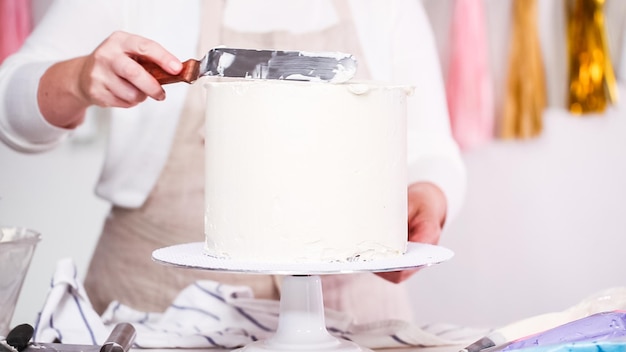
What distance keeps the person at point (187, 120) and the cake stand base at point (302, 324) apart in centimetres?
55

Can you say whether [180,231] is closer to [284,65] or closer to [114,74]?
[114,74]

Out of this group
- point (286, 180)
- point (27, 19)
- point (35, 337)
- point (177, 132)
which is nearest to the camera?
point (286, 180)

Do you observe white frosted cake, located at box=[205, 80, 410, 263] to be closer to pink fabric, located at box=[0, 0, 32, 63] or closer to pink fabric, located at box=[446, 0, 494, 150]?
pink fabric, located at box=[0, 0, 32, 63]

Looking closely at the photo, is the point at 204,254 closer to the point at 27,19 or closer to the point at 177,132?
the point at 177,132

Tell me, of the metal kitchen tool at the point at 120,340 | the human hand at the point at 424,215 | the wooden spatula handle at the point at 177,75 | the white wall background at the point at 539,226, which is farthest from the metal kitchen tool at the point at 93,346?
the white wall background at the point at 539,226

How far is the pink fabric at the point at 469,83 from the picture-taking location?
2010mm

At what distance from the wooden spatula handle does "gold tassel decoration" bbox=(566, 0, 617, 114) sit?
128cm

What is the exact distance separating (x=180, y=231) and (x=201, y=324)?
415 millimetres

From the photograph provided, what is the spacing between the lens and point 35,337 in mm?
1018

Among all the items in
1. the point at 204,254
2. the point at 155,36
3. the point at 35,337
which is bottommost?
the point at 35,337

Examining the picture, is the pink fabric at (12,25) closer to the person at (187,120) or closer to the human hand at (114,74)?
the person at (187,120)

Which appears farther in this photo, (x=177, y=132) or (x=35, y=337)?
(x=177, y=132)

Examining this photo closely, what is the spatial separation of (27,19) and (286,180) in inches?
45.3

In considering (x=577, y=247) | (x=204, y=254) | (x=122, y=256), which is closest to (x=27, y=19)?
(x=122, y=256)
